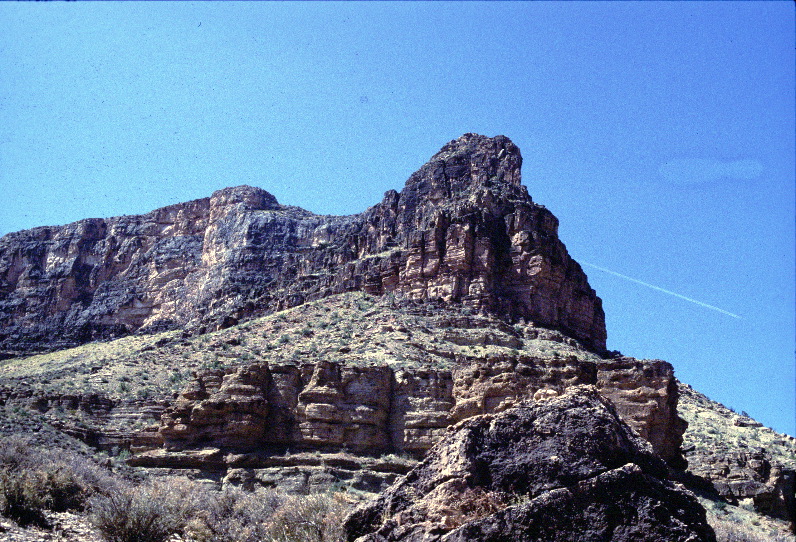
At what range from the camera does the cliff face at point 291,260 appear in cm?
6650

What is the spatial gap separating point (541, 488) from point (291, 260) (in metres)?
106

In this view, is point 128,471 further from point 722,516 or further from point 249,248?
point 249,248

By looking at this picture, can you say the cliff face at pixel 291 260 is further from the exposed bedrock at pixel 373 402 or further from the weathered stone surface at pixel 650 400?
the weathered stone surface at pixel 650 400

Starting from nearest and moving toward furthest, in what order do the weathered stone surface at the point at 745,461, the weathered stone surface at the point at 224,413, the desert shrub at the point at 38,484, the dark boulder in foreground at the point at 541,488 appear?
the dark boulder in foreground at the point at 541,488, the desert shrub at the point at 38,484, the weathered stone surface at the point at 745,461, the weathered stone surface at the point at 224,413

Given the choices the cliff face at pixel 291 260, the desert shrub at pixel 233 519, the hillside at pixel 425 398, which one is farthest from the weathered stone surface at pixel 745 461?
the desert shrub at pixel 233 519

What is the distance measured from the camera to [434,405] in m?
41.5

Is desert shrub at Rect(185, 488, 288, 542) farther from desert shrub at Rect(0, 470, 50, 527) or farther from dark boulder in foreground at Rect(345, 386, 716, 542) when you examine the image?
dark boulder in foreground at Rect(345, 386, 716, 542)

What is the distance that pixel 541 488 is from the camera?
1078cm

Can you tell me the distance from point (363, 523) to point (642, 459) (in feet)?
12.7

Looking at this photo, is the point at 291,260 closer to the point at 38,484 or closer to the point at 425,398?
the point at 425,398

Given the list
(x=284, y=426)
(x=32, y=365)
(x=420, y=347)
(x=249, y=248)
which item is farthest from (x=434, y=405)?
(x=249, y=248)

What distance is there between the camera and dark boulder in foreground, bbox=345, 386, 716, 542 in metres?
10.2

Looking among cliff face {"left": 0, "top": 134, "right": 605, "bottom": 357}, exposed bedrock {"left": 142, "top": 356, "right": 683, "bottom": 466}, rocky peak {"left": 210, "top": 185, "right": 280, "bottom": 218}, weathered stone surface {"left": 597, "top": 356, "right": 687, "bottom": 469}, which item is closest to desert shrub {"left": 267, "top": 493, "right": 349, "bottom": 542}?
exposed bedrock {"left": 142, "top": 356, "right": 683, "bottom": 466}

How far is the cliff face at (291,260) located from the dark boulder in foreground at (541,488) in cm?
5058
